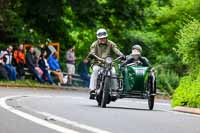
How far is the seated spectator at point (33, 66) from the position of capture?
99.2 feet

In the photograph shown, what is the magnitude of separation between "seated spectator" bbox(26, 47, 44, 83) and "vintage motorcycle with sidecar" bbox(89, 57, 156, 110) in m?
13.6

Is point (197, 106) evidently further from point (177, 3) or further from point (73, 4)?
point (177, 3)

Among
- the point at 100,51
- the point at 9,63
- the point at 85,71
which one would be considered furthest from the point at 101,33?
the point at 85,71

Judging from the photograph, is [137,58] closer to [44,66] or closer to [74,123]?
[74,123]

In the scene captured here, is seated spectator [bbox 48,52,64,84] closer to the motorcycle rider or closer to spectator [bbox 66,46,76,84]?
spectator [bbox 66,46,76,84]

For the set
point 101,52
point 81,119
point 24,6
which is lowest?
point 81,119

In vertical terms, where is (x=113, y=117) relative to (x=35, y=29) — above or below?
below

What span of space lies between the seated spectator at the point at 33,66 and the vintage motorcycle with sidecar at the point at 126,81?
13.6m

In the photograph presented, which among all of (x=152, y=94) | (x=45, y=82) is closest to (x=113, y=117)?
(x=152, y=94)

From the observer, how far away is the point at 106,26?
38750mm

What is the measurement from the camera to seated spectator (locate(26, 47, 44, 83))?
1191 inches

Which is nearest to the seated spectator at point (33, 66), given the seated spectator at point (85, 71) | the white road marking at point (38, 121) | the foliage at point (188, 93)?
the seated spectator at point (85, 71)

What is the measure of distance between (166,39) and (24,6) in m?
11.3

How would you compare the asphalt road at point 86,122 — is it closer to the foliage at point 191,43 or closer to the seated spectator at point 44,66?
the foliage at point 191,43
